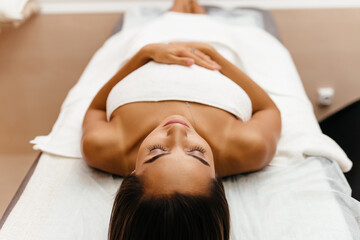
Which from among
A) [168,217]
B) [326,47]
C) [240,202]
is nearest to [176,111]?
[240,202]

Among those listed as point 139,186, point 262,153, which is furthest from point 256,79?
point 139,186

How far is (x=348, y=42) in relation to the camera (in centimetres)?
241

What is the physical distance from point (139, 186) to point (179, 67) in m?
0.54

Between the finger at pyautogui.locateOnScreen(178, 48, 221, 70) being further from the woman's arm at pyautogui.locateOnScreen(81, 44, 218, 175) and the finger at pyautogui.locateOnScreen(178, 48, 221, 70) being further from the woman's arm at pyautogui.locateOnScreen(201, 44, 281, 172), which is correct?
the woman's arm at pyautogui.locateOnScreen(201, 44, 281, 172)

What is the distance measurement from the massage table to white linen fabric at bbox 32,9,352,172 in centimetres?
3

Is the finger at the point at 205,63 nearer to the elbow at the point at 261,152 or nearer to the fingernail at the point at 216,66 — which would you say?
the fingernail at the point at 216,66

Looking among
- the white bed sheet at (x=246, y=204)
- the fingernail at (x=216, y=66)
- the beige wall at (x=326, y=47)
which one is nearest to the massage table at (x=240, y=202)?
the white bed sheet at (x=246, y=204)

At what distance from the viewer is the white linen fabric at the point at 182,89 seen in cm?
134

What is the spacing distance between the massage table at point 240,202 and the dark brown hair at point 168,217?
17 cm

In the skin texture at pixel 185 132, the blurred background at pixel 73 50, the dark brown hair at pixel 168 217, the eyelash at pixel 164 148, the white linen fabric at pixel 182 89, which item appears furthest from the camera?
the blurred background at pixel 73 50

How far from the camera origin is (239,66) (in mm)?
1687

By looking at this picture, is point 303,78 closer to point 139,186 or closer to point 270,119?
point 270,119

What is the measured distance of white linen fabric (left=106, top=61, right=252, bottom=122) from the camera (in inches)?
52.9

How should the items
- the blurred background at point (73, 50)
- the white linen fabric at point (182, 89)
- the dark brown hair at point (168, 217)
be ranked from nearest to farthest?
the dark brown hair at point (168, 217), the white linen fabric at point (182, 89), the blurred background at point (73, 50)
